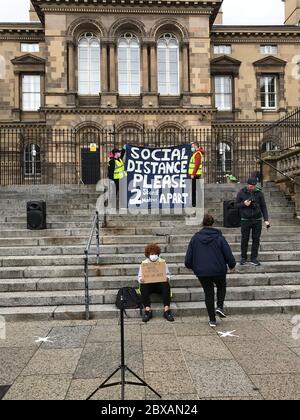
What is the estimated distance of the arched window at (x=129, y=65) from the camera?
28.6 m

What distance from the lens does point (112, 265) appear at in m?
9.38

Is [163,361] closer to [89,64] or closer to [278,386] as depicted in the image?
[278,386]

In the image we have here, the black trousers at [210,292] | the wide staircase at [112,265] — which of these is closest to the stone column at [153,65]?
the wide staircase at [112,265]

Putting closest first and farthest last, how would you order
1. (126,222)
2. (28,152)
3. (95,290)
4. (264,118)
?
(95,290)
(126,222)
(28,152)
(264,118)

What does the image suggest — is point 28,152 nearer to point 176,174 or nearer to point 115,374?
point 176,174

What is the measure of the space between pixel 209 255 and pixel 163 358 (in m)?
2.06

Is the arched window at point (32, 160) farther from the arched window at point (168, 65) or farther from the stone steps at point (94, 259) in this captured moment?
the stone steps at point (94, 259)

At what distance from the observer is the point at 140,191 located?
12.9 meters

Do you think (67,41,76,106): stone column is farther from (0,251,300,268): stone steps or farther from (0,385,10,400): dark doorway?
(0,385,10,400): dark doorway

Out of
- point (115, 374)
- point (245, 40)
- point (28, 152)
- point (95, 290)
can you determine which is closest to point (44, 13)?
point (28, 152)

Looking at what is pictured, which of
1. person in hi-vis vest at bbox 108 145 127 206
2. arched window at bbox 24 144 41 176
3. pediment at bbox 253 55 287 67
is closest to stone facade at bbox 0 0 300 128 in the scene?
arched window at bbox 24 144 41 176

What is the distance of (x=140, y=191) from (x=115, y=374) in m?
8.33

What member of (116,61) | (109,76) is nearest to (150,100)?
(109,76)

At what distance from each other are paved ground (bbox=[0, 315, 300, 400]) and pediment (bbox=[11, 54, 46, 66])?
1123 inches
